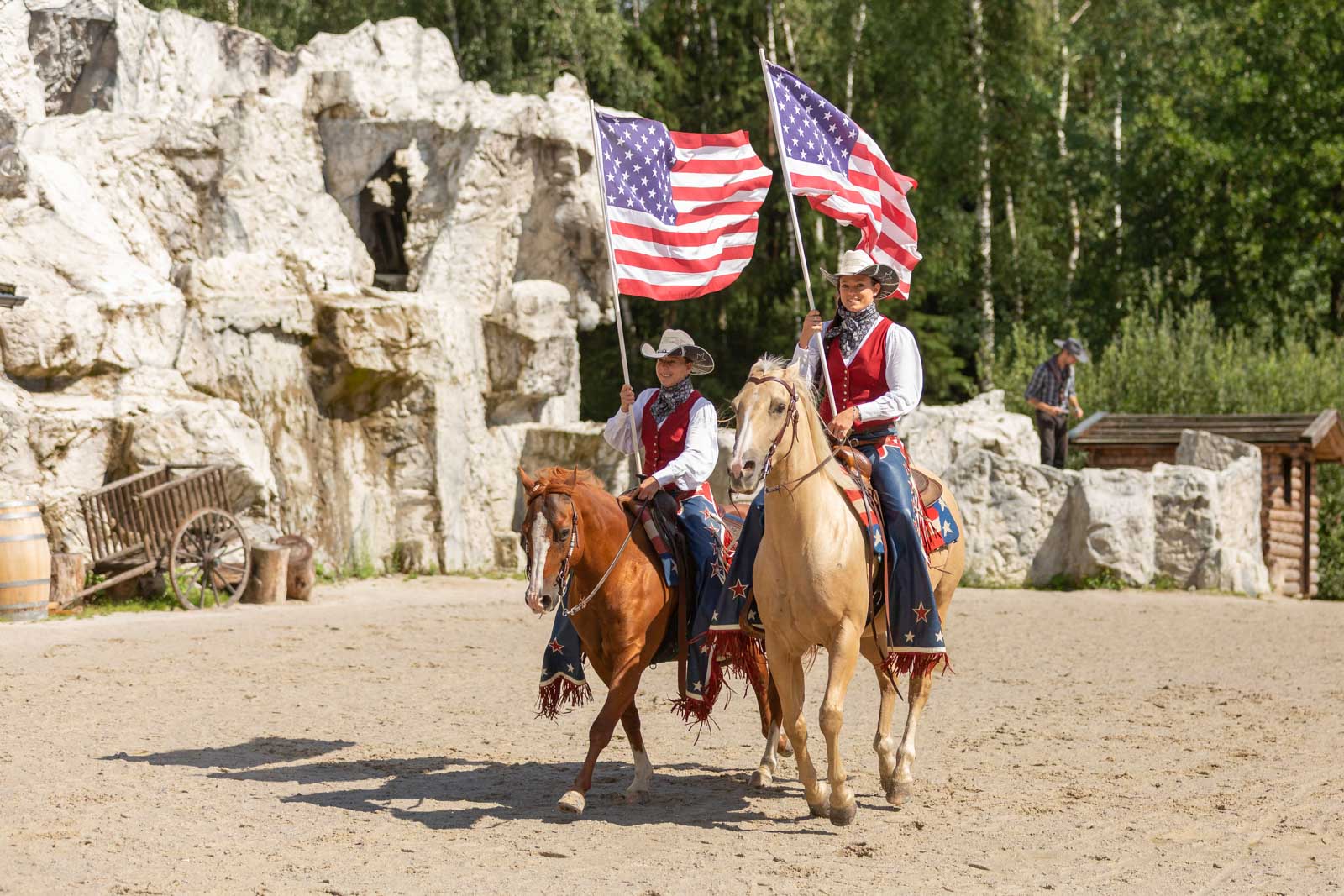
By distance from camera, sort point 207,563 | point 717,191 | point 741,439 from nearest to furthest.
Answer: point 741,439, point 717,191, point 207,563

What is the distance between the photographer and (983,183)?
33.9m

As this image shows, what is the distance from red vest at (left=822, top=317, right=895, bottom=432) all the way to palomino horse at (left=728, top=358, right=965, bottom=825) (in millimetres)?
774

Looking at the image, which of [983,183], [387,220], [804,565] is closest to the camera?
[804,565]

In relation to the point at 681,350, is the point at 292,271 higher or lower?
higher

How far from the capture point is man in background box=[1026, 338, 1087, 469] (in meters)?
20.5

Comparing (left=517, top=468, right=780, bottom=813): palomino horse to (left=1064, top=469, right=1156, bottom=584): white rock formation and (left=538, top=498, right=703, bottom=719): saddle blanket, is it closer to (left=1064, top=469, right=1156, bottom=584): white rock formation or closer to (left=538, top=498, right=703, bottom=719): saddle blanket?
(left=538, top=498, right=703, bottom=719): saddle blanket

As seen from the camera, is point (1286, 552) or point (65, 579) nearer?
point (65, 579)

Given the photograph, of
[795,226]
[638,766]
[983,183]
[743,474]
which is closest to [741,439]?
[743,474]

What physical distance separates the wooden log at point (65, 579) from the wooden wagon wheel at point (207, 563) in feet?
2.96

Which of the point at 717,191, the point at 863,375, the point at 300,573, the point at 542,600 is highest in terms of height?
the point at 717,191

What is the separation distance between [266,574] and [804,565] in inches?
417

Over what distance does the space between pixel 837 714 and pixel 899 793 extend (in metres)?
0.95

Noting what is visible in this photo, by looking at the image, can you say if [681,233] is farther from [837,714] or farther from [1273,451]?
[1273,451]

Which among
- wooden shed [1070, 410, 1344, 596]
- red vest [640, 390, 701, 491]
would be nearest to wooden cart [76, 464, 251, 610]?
red vest [640, 390, 701, 491]
